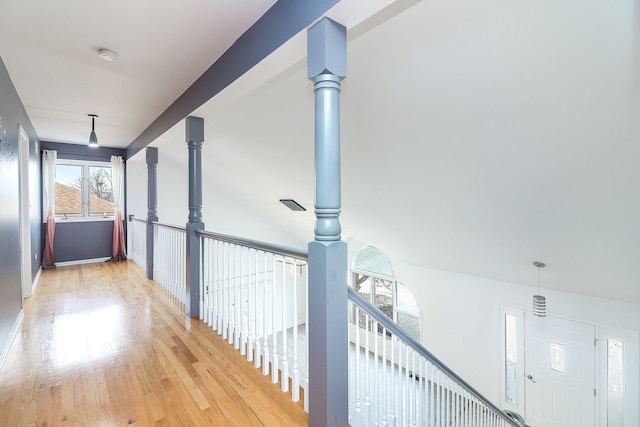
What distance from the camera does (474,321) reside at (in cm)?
555

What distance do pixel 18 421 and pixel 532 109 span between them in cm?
359

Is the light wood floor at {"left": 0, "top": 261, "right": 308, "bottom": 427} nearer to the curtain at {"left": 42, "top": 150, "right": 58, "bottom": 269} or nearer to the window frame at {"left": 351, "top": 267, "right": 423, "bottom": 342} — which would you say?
the curtain at {"left": 42, "top": 150, "right": 58, "bottom": 269}

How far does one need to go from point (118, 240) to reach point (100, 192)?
108cm

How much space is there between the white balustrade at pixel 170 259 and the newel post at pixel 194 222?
0.22 m

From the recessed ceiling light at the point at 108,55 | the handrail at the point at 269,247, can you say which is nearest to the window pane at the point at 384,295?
the handrail at the point at 269,247

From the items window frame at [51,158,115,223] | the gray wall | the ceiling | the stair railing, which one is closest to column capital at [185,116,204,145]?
the ceiling

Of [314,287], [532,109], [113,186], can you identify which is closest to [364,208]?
[532,109]

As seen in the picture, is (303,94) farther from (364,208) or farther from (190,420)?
(190,420)

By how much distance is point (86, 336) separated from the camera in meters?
2.76

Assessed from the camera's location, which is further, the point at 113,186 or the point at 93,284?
the point at 113,186

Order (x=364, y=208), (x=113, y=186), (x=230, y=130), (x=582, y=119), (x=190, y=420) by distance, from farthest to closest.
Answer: (x=113, y=186) < (x=364, y=208) < (x=230, y=130) < (x=582, y=119) < (x=190, y=420)

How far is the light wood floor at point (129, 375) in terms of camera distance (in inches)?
68.7

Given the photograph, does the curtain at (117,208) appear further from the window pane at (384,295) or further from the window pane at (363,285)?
the window pane at (384,295)

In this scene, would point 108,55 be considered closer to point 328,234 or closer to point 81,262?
point 328,234
